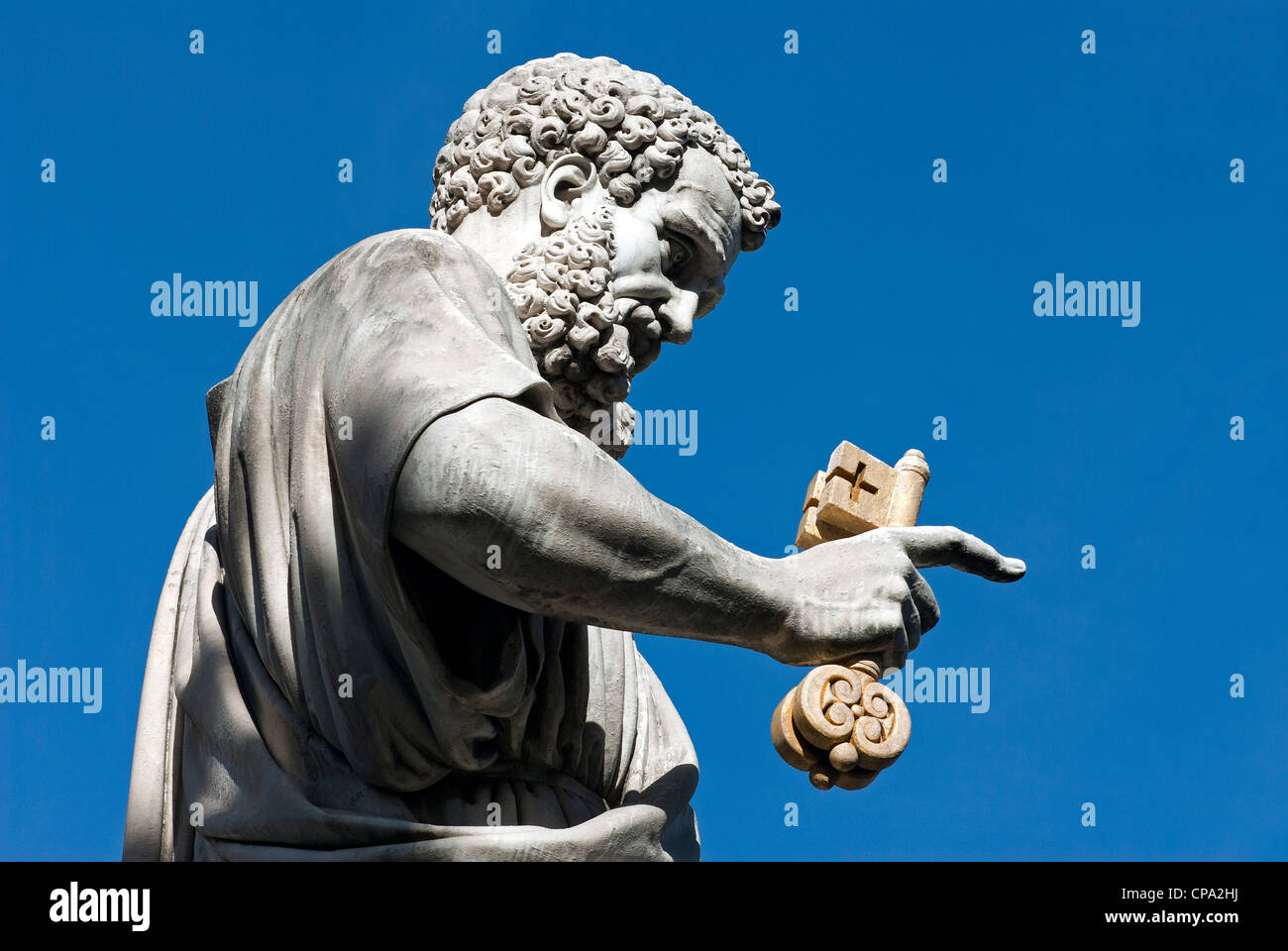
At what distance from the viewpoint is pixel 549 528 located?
18.3ft

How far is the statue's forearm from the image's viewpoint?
5.54m

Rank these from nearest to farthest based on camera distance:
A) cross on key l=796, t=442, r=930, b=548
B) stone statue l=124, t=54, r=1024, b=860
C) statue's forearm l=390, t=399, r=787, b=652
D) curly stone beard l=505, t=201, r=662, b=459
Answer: statue's forearm l=390, t=399, r=787, b=652
stone statue l=124, t=54, r=1024, b=860
cross on key l=796, t=442, r=930, b=548
curly stone beard l=505, t=201, r=662, b=459

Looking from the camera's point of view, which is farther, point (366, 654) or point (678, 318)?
point (678, 318)

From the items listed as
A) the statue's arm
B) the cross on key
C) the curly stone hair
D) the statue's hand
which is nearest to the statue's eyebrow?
the curly stone hair

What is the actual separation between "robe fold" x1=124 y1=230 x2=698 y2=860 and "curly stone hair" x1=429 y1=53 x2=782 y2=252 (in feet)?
2.73

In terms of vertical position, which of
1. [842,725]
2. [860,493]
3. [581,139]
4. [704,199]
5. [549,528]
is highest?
[581,139]

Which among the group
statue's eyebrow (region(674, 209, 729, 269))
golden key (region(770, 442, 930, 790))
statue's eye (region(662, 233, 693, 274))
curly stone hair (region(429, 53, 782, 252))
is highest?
curly stone hair (region(429, 53, 782, 252))

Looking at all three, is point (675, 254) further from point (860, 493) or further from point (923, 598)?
point (923, 598)

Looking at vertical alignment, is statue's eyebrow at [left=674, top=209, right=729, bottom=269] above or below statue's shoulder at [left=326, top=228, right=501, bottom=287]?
above

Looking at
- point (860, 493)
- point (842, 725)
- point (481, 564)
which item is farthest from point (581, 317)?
point (842, 725)

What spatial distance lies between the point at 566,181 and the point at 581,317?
0.49 meters

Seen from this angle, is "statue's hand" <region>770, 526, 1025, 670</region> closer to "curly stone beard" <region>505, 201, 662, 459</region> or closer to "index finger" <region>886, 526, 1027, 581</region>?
"index finger" <region>886, 526, 1027, 581</region>

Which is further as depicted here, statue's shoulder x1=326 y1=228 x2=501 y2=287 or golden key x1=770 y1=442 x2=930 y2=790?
statue's shoulder x1=326 y1=228 x2=501 y2=287
